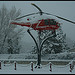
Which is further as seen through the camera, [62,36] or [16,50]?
[16,50]

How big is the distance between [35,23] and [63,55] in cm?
698

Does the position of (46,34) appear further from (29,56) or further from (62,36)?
(29,56)

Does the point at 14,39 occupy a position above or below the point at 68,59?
above

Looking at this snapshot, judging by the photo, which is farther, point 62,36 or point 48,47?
point 62,36

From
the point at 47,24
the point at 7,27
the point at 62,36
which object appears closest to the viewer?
the point at 47,24

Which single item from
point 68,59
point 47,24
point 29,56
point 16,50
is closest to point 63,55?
point 68,59

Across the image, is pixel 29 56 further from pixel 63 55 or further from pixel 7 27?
pixel 7 27

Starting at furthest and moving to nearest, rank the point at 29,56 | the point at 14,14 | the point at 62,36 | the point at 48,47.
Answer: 1. the point at 14,14
2. the point at 62,36
3. the point at 48,47
4. the point at 29,56

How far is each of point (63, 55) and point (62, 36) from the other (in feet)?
16.6

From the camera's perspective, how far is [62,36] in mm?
21438

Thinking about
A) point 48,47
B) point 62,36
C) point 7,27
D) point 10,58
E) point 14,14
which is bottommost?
point 10,58

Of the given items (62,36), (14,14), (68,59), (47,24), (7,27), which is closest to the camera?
(47,24)

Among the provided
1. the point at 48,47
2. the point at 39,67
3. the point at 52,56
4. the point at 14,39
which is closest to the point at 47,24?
the point at 39,67

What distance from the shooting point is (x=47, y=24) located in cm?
1230
